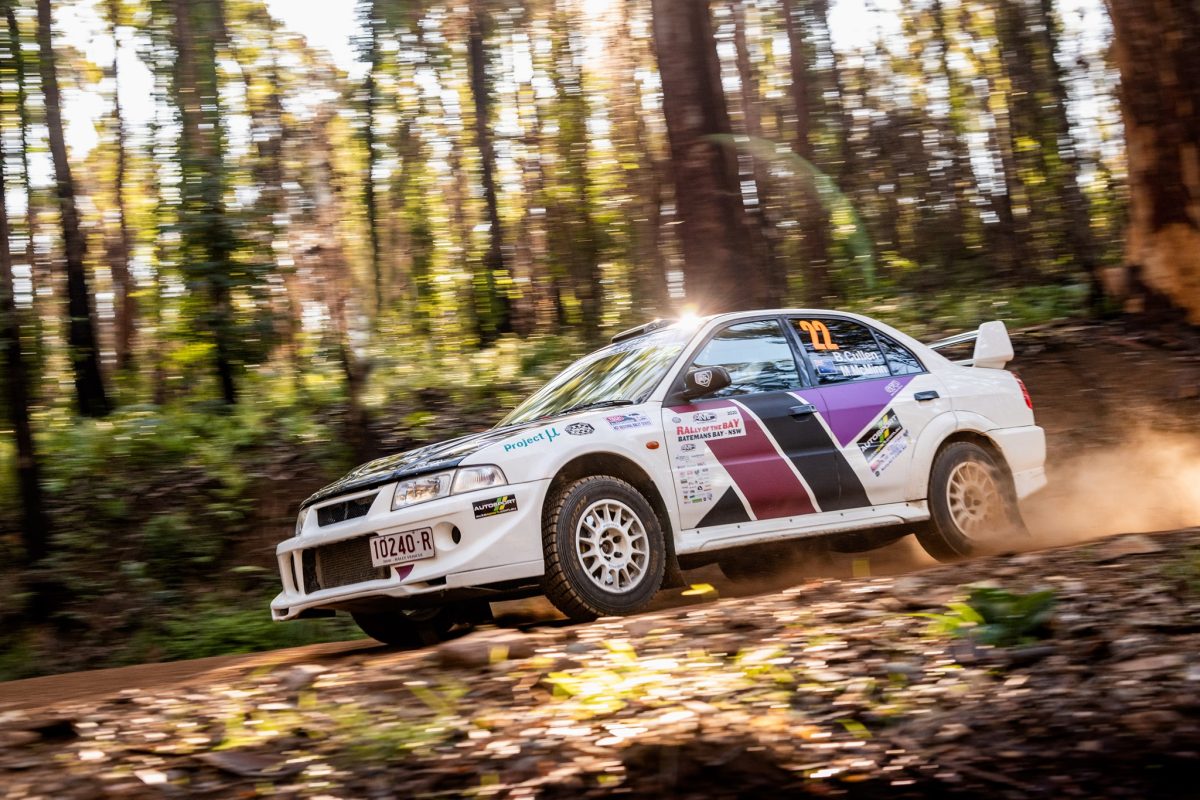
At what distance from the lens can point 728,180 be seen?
10.3 meters

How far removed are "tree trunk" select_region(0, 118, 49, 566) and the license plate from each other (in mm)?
4862

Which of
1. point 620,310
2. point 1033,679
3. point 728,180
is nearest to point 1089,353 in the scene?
point 728,180

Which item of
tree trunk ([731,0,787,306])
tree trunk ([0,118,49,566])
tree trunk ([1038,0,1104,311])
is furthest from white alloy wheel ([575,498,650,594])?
tree trunk ([1038,0,1104,311])

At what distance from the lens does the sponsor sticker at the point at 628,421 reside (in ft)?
21.2

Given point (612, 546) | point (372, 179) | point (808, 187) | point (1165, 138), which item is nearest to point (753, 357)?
point (612, 546)

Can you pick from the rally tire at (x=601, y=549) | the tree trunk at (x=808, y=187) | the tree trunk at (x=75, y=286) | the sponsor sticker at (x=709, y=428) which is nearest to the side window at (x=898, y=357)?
the sponsor sticker at (x=709, y=428)

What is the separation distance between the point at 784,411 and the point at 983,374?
188 centimetres

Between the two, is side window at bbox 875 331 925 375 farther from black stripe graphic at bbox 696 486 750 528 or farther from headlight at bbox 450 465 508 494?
headlight at bbox 450 465 508 494

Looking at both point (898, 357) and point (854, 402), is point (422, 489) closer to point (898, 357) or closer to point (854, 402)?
point (854, 402)

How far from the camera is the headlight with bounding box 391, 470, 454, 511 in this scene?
233 inches

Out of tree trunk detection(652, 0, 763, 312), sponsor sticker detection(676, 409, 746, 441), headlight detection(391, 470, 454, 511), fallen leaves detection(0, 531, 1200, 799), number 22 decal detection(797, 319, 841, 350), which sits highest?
tree trunk detection(652, 0, 763, 312)

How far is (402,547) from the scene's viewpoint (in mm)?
5848

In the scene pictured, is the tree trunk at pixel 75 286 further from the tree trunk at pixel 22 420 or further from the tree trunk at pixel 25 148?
the tree trunk at pixel 22 420

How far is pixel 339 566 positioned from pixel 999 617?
10.7ft
